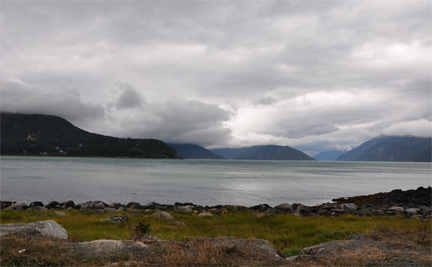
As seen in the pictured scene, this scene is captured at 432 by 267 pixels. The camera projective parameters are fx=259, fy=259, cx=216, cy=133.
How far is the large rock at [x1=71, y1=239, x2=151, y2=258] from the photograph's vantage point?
8.18m

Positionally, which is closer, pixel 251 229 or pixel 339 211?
pixel 251 229

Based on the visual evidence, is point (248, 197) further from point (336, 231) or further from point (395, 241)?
point (395, 241)

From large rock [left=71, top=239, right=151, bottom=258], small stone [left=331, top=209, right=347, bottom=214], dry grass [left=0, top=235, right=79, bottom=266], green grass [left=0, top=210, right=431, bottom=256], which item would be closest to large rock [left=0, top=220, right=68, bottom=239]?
dry grass [left=0, top=235, right=79, bottom=266]

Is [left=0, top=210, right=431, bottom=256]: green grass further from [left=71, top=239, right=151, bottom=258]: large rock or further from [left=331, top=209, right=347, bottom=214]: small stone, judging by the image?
[left=331, top=209, right=347, bottom=214]: small stone

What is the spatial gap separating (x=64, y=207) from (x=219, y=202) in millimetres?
17944

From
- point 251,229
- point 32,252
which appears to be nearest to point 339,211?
point 251,229

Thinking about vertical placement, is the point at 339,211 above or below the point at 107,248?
below

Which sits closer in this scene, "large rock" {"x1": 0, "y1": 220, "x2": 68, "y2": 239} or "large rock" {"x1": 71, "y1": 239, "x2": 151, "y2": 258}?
"large rock" {"x1": 71, "y1": 239, "x2": 151, "y2": 258}

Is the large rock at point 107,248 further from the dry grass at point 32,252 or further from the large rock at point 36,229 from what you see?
the large rock at point 36,229

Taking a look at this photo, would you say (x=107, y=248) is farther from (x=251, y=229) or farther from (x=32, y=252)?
(x=251, y=229)

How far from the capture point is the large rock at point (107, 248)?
818cm

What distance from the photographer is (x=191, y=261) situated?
7551 mm

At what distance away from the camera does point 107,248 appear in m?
8.48

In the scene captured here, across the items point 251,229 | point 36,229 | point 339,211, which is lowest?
point 339,211
